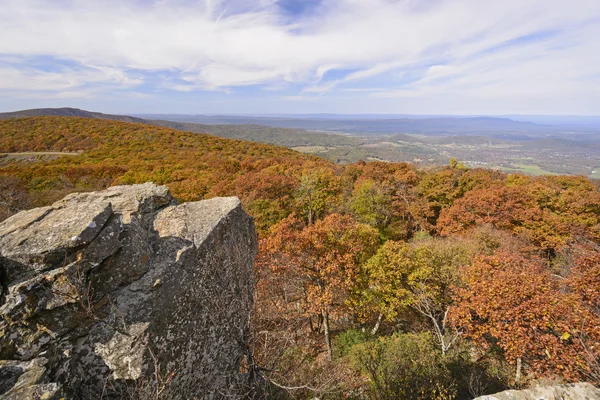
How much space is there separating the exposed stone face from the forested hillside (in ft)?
6.14

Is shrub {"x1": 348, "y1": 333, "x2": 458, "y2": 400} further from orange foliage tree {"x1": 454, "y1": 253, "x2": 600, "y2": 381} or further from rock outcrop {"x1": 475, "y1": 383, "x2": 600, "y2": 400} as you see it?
rock outcrop {"x1": 475, "y1": 383, "x2": 600, "y2": 400}

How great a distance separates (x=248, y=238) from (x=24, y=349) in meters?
6.23

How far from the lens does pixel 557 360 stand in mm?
9953

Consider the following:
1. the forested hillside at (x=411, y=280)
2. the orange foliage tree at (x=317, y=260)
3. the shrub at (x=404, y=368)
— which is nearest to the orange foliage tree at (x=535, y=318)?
the forested hillside at (x=411, y=280)

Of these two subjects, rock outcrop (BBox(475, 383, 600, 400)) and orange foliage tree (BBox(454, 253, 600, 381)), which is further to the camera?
orange foliage tree (BBox(454, 253, 600, 381))

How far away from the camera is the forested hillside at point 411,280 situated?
10.9 meters

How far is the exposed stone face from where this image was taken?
18.0ft

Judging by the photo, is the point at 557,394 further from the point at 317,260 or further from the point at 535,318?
the point at 317,260

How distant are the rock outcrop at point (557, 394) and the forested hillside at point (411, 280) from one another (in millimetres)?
4503

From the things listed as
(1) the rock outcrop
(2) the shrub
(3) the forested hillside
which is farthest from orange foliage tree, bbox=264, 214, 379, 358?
(1) the rock outcrop

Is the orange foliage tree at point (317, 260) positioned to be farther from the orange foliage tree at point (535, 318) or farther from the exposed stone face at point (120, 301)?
the exposed stone face at point (120, 301)

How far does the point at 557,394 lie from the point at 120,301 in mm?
10505

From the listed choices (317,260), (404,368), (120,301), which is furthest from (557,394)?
(317,260)

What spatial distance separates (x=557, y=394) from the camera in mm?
6094
